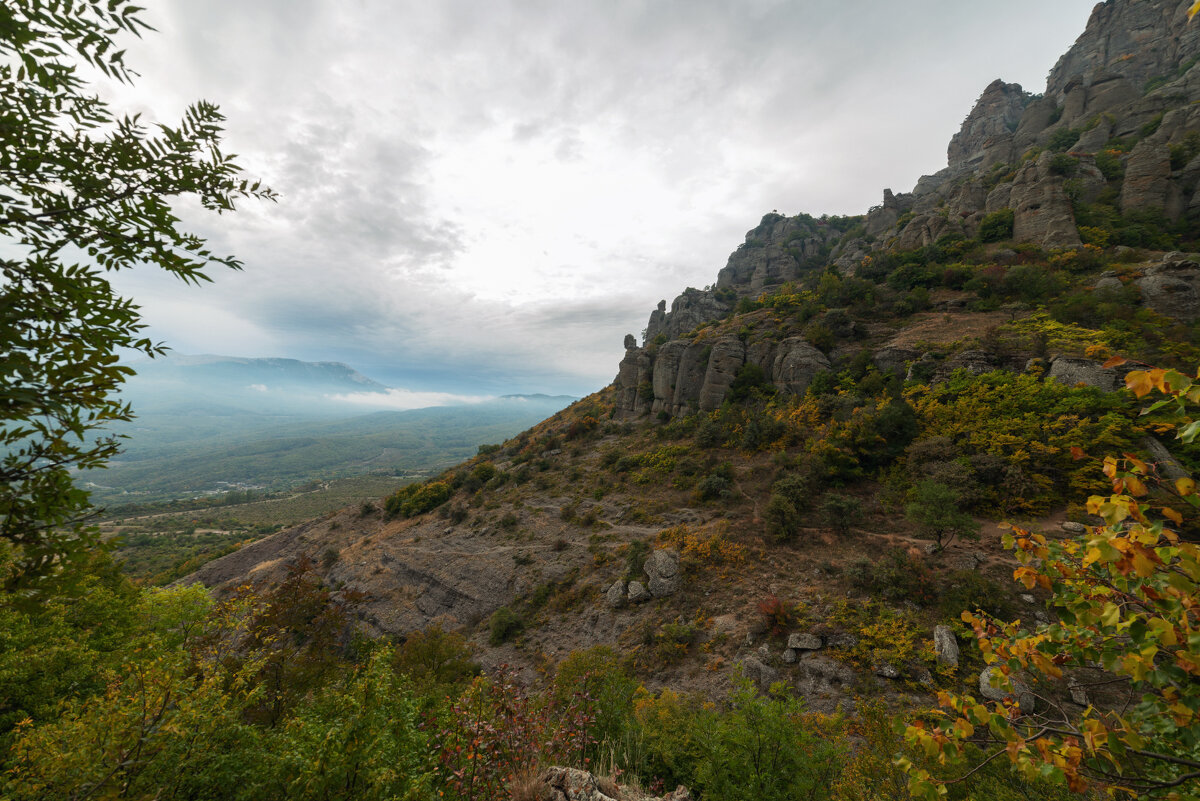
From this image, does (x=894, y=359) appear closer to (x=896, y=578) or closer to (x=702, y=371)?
(x=702, y=371)

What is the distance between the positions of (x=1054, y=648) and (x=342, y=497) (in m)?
117

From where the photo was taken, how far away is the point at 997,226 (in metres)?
31.7

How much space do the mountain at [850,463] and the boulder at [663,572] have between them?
108 mm

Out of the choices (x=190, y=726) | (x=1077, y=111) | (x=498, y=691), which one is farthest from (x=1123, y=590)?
(x=1077, y=111)

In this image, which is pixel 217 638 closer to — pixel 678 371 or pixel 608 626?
pixel 608 626

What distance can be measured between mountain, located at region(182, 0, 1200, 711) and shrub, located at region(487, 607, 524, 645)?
17 centimetres

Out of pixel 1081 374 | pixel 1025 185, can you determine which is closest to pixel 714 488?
→ pixel 1081 374

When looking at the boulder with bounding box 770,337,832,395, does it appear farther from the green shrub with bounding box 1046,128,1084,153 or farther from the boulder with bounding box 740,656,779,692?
the green shrub with bounding box 1046,128,1084,153

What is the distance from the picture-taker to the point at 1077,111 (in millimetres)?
44281

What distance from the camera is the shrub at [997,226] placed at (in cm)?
3147

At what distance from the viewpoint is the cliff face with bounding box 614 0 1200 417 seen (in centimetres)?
2873

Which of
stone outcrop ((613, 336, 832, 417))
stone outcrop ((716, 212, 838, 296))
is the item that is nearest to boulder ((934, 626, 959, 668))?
stone outcrop ((613, 336, 832, 417))

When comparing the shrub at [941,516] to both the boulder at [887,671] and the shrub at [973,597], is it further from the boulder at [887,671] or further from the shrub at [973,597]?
the boulder at [887,671]

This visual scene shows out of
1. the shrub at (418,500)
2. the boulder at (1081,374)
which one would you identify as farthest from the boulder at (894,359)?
the shrub at (418,500)
